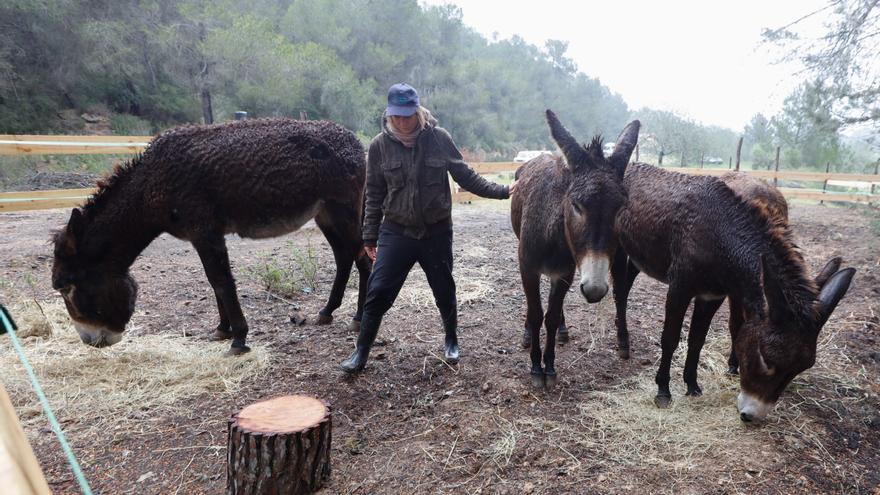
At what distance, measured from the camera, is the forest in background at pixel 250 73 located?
17.9 m

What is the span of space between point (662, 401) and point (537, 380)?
902 mm

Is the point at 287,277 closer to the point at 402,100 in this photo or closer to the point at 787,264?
the point at 402,100

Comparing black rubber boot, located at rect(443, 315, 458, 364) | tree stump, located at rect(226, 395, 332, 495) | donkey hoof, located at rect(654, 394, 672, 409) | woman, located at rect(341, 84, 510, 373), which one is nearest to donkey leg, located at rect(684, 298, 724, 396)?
donkey hoof, located at rect(654, 394, 672, 409)

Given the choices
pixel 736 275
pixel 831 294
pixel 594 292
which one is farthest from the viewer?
pixel 736 275

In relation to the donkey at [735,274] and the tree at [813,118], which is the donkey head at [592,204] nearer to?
the donkey at [735,274]

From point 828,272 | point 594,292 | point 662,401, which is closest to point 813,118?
point 828,272

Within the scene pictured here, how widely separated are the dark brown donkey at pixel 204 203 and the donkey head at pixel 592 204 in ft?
6.84

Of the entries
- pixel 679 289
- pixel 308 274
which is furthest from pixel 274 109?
pixel 679 289

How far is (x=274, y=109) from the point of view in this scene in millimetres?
21344

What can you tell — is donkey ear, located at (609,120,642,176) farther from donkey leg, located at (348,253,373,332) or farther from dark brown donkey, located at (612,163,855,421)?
donkey leg, located at (348,253,373,332)

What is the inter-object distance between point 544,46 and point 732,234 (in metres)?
73.9

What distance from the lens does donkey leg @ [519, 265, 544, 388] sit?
139 inches

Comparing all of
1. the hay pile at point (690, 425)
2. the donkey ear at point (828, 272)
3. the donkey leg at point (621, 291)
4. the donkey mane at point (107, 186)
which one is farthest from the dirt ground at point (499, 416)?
the donkey mane at point (107, 186)

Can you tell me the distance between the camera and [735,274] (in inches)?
116
